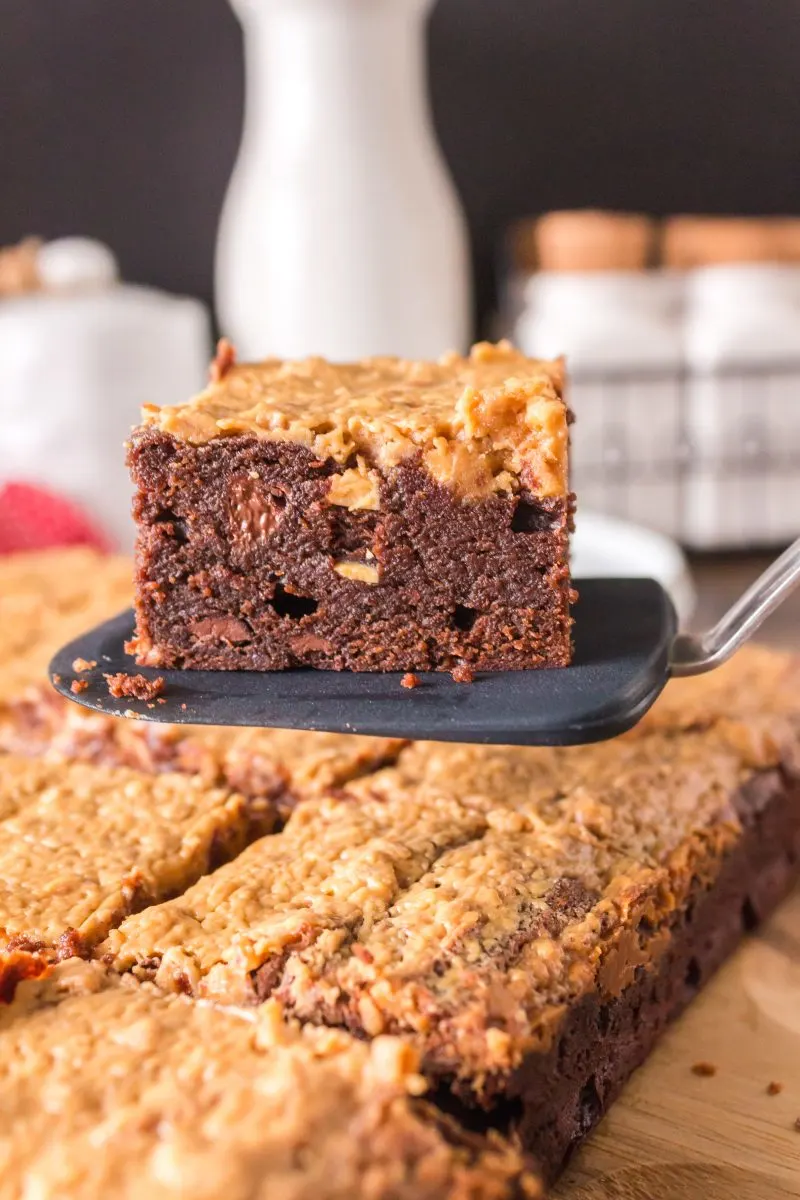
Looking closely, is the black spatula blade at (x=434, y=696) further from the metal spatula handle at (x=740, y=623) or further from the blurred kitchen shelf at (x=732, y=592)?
the blurred kitchen shelf at (x=732, y=592)

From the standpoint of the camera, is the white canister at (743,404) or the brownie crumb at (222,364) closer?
the brownie crumb at (222,364)

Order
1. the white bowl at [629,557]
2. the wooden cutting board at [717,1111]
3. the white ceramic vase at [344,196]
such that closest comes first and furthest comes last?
1. the wooden cutting board at [717,1111]
2. the white bowl at [629,557]
3. the white ceramic vase at [344,196]

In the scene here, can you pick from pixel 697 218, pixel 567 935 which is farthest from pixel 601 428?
pixel 567 935

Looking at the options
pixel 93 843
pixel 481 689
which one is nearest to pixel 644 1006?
pixel 481 689

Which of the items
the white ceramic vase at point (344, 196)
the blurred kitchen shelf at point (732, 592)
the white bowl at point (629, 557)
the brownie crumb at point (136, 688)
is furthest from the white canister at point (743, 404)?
the brownie crumb at point (136, 688)

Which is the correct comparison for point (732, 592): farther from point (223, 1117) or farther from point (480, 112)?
point (223, 1117)

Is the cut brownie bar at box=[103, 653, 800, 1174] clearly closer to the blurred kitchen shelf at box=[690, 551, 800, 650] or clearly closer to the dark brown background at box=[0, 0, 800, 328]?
the blurred kitchen shelf at box=[690, 551, 800, 650]

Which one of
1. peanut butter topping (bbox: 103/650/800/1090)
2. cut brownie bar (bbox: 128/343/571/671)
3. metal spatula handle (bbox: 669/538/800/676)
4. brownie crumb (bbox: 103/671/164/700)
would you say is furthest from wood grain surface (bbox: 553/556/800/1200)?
brownie crumb (bbox: 103/671/164/700)
